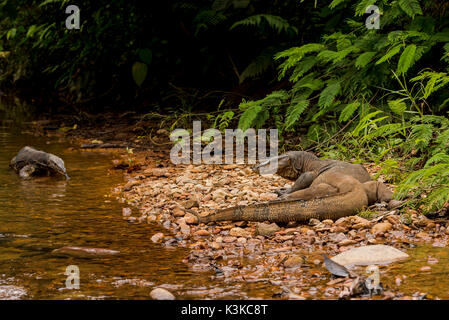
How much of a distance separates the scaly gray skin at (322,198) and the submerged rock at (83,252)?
98 cm

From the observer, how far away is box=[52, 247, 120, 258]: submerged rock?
447cm

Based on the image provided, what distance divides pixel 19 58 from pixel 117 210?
44.7ft

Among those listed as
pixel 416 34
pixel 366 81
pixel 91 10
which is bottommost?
pixel 366 81

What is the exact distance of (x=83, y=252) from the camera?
452cm

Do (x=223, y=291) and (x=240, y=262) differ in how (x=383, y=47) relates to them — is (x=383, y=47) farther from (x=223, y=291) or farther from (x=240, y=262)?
(x=223, y=291)

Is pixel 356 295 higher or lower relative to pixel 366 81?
lower

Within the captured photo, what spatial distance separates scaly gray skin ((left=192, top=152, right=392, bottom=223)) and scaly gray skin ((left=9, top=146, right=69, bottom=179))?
2.82 metres

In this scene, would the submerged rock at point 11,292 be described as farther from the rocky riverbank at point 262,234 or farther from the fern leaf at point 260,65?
the fern leaf at point 260,65

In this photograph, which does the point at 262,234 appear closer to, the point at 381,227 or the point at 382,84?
the point at 381,227

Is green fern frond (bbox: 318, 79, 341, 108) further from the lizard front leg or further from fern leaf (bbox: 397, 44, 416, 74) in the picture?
the lizard front leg

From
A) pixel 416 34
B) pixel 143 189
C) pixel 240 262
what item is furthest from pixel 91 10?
pixel 240 262

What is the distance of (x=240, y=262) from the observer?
427cm

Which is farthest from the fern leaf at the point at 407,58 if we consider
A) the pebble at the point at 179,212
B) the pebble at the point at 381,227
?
the pebble at the point at 179,212

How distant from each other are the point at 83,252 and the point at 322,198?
6.54 feet
